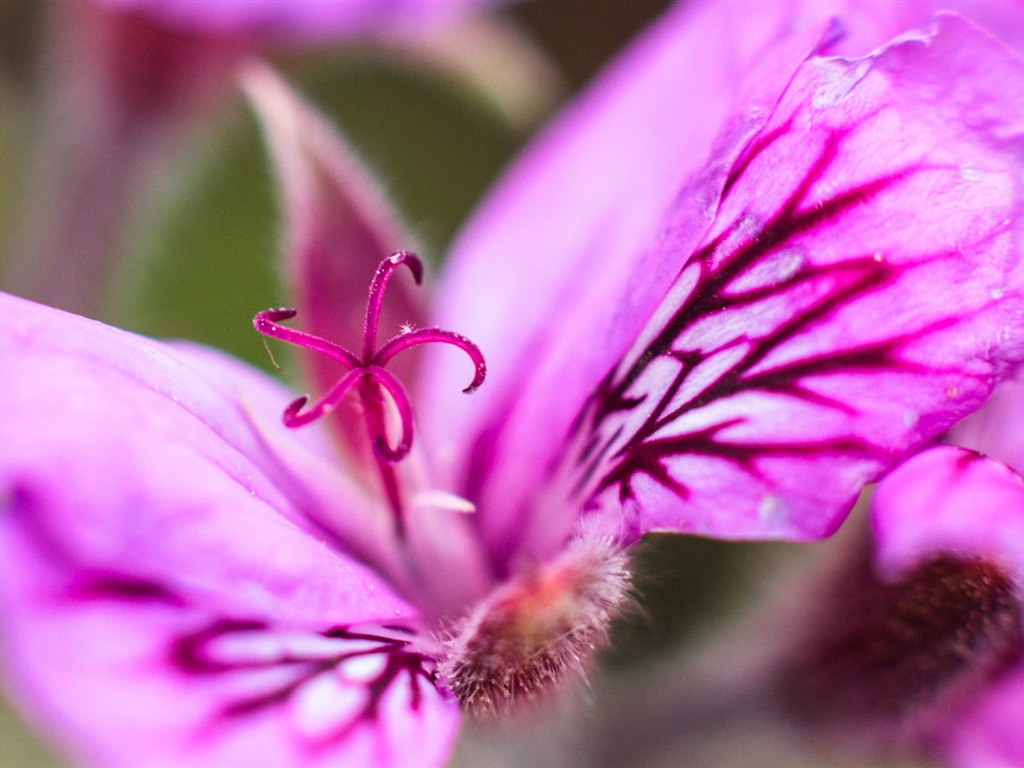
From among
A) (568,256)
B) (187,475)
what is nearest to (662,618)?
(568,256)

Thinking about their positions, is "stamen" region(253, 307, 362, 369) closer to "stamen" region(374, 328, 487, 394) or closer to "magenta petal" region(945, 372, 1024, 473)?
"stamen" region(374, 328, 487, 394)

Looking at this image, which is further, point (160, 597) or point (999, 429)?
point (999, 429)

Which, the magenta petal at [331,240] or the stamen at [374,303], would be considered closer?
the stamen at [374,303]

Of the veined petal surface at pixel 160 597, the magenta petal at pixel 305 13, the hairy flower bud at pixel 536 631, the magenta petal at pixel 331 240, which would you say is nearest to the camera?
the veined petal surface at pixel 160 597

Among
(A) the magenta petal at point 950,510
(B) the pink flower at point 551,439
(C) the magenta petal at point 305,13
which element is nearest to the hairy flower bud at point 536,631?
(B) the pink flower at point 551,439

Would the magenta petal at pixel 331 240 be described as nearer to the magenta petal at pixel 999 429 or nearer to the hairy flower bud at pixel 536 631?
the hairy flower bud at pixel 536 631

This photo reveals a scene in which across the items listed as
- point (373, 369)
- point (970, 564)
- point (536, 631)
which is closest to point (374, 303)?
point (373, 369)

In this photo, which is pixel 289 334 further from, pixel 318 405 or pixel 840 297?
pixel 840 297

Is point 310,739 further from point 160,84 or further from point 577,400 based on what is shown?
point 160,84
